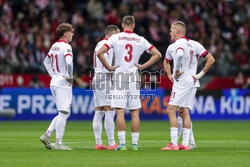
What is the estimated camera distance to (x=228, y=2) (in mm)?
32188

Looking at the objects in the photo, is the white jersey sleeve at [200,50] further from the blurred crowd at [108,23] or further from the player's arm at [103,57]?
the blurred crowd at [108,23]

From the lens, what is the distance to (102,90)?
12.1m

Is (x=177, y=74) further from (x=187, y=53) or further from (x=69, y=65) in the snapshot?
(x=69, y=65)

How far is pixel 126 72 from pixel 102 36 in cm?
1548

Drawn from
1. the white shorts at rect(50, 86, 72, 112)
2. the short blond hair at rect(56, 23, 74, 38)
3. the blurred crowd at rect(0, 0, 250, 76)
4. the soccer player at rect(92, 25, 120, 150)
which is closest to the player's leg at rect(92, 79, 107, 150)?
the soccer player at rect(92, 25, 120, 150)

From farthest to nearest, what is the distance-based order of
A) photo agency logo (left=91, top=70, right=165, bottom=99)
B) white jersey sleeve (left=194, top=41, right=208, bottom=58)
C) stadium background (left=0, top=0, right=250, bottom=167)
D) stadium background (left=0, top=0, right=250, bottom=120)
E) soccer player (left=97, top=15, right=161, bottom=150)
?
1. stadium background (left=0, top=0, right=250, bottom=120)
2. stadium background (left=0, top=0, right=250, bottom=167)
3. white jersey sleeve (left=194, top=41, right=208, bottom=58)
4. photo agency logo (left=91, top=70, right=165, bottom=99)
5. soccer player (left=97, top=15, right=161, bottom=150)

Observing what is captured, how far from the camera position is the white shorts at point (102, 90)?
12.0m

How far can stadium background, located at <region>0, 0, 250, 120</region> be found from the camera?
2388 centimetres

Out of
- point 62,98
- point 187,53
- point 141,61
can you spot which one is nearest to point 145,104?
point 141,61

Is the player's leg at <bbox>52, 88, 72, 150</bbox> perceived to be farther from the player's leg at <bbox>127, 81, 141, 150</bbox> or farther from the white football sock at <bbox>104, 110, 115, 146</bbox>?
the player's leg at <bbox>127, 81, 141, 150</bbox>

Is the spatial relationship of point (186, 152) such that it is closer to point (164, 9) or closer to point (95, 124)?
point (95, 124)

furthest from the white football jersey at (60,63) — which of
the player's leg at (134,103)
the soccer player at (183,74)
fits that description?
the soccer player at (183,74)

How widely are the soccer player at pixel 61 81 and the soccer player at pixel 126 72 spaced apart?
→ 35.4 inches

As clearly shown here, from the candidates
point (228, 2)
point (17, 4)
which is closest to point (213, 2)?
point (228, 2)
